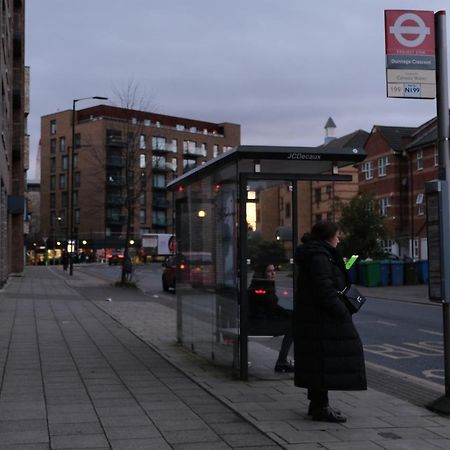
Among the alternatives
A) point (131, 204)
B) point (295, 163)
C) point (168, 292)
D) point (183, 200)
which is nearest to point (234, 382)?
point (295, 163)

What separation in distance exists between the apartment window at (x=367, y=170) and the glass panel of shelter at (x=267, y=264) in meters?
46.5

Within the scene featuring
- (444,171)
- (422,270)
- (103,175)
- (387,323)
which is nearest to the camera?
(444,171)

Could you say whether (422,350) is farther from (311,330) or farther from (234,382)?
(311,330)

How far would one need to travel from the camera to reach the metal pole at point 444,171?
653 centimetres

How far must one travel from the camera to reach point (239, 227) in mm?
7996

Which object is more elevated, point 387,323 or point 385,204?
point 385,204

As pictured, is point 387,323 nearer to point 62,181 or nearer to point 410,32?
point 410,32

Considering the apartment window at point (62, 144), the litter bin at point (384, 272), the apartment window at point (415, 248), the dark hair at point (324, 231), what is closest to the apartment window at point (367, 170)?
the apartment window at point (415, 248)

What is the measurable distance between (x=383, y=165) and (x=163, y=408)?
48.0 meters

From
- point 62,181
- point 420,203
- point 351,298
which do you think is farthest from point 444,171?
point 62,181

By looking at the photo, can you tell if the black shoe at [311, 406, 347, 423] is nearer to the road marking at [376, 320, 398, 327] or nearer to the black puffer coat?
the black puffer coat

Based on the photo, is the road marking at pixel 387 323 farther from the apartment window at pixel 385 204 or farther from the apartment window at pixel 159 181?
the apartment window at pixel 159 181

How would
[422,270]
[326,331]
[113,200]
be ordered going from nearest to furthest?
[326,331], [422,270], [113,200]

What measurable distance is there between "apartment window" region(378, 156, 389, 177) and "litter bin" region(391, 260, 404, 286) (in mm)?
21918
